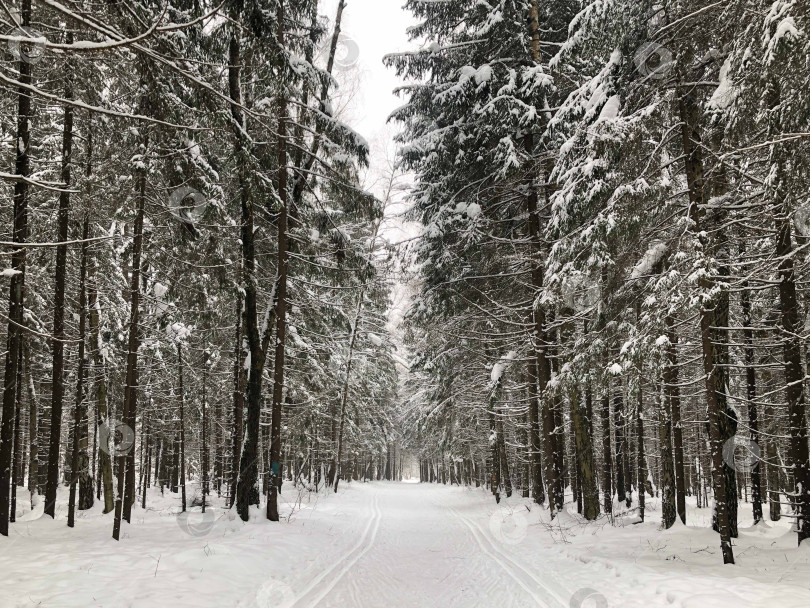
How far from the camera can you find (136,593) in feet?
20.9

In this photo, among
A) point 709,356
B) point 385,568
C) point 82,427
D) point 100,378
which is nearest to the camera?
point 709,356

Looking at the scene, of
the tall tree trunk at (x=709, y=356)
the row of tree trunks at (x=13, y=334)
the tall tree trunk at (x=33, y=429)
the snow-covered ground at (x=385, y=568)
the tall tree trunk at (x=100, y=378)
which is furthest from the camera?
the tall tree trunk at (x=33, y=429)

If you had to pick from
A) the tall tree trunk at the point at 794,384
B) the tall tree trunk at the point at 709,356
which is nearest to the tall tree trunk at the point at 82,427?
the tall tree trunk at the point at 709,356

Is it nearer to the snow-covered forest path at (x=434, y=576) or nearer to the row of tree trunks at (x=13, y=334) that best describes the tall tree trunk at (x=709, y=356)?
the snow-covered forest path at (x=434, y=576)

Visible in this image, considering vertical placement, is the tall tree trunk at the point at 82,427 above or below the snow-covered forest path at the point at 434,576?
above

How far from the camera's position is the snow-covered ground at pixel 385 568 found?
21.1 feet

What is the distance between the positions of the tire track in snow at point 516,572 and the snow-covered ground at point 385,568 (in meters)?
0.03

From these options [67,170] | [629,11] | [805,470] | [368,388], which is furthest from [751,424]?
[368,388]

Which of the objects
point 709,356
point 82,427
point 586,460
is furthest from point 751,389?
point 82,427

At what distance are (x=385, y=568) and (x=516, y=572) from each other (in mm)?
2488

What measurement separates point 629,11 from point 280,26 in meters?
8.07

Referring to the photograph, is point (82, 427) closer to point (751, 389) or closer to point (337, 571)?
point (337, 571)

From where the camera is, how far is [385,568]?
30.9 feet

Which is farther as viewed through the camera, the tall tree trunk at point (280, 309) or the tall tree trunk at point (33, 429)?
the tall tree trunk at point (33, 429)
